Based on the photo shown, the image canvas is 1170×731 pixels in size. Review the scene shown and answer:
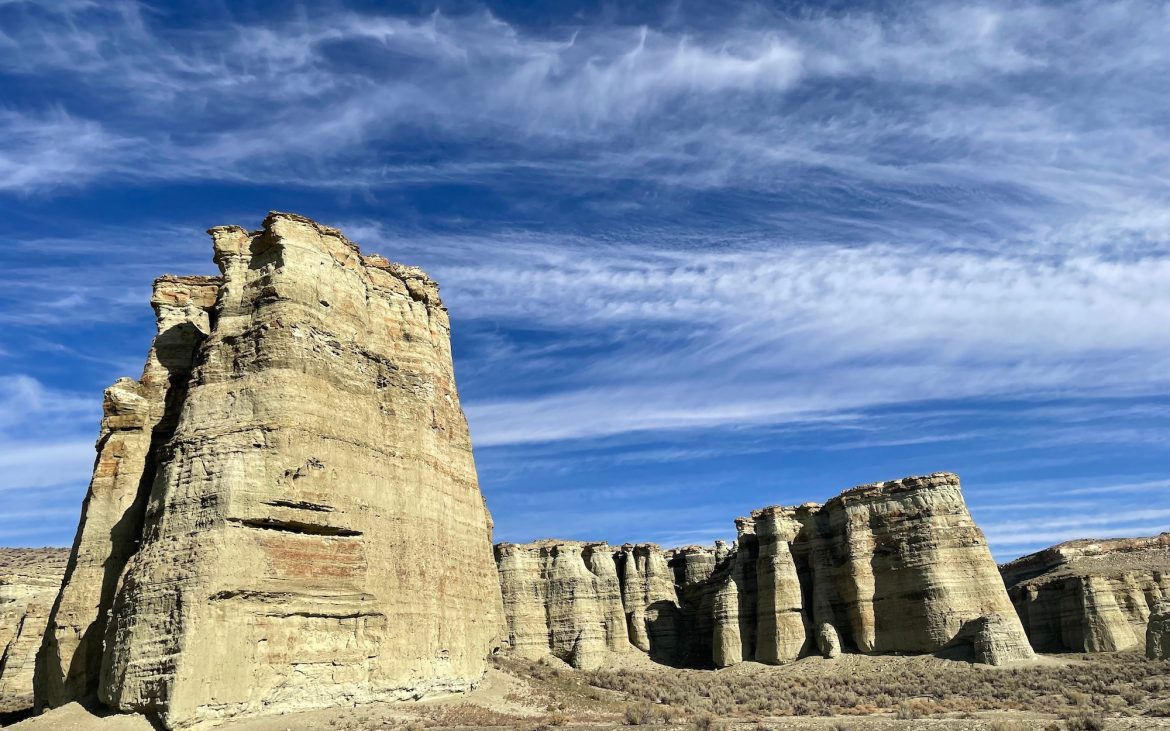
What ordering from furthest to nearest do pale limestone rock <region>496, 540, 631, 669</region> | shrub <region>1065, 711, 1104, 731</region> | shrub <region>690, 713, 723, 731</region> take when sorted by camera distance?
pale limestone rock <region>496, 540, 631, 669</region> → shrub <region>690, 713, 723, 731</region> → shrub <region>1065, 711, 1104, 731</region>

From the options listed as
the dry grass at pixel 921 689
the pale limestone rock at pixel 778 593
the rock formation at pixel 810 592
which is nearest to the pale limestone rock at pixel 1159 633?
the dry grass at pixel 921 689

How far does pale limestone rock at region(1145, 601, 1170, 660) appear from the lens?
37.5 meters

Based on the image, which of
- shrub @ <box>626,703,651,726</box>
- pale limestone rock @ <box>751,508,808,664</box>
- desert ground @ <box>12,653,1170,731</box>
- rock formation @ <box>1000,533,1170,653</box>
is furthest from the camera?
pale limestone rock @ <box>751,508,808,664</box>

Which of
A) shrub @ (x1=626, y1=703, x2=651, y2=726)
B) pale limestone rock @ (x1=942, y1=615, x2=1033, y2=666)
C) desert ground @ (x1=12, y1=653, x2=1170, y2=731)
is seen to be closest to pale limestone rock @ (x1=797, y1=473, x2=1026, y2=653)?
pale limestone rock @ (x1=942, y1=615, x2=1033, y2=666)

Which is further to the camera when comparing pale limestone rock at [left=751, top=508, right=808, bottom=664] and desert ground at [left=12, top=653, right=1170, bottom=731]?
pale limestone rock at [left=751, top=508, right=808, bottom=664]

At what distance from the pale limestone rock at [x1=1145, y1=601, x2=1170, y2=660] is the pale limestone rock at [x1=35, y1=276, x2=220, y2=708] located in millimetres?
44227

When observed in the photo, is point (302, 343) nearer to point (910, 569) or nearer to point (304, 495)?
point (304, 495)

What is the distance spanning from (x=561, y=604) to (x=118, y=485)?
1794 inches

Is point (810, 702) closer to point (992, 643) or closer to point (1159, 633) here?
point (992, 643)

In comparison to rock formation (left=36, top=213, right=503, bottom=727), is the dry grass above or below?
below

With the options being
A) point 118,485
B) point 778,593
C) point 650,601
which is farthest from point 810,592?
point 118,485

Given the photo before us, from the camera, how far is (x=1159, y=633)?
1502 inches

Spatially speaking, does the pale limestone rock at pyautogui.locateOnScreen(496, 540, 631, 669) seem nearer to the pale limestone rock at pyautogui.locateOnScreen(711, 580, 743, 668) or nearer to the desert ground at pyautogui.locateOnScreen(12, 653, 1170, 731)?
the pale limestone rock at pyautogui.locateOnScreen(711, 580, 743, 668)

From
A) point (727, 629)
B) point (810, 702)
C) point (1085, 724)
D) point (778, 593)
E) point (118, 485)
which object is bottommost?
point (810, 702)
